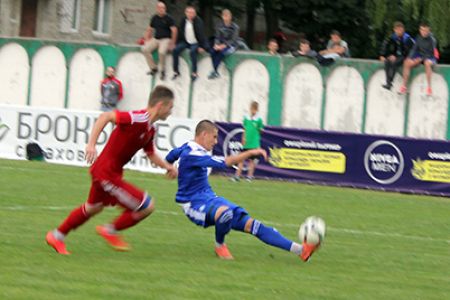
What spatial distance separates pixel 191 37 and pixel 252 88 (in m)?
2.02

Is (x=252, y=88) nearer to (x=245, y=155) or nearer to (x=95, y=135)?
(x=245, y=155)

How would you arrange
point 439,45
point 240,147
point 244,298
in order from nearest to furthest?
Answer: point 244,298
point 240,147
point 439,45

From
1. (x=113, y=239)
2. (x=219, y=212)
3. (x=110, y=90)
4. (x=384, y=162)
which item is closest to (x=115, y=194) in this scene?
(x=113, y=239)

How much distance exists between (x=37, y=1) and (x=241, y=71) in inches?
539

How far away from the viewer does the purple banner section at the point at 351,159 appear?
2431cm

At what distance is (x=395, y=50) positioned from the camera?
2653 cm

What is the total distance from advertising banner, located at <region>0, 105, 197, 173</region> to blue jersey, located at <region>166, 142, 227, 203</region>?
14253mm

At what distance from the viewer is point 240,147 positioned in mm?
26047

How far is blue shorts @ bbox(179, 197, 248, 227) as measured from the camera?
1120cm

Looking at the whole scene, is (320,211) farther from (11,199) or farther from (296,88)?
(296,88)

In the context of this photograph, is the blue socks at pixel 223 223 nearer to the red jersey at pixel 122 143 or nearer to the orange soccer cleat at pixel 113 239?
the orange soccer cleat at pixel 113 239

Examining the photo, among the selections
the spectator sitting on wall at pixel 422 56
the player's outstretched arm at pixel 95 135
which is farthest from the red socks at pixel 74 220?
the spectator sitting on wall at pixel 422 56

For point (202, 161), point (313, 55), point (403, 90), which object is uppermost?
point (313, 55)

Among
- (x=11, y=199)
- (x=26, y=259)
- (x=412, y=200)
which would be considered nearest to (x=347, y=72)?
(x=412, y=200)
